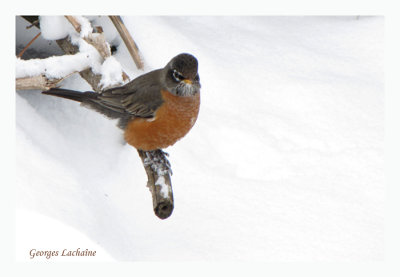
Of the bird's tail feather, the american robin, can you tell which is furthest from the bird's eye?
the bird's tail feather

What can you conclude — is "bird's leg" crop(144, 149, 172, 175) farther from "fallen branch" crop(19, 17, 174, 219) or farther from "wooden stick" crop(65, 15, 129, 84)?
"wooden stick" crop(65, 15, 129, 84)

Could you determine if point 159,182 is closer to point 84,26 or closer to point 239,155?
point 239,155

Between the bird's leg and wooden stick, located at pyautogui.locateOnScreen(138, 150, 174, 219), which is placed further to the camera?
the bird's leg

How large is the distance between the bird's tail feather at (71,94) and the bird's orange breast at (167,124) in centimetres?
41

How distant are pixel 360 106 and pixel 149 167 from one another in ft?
6.53

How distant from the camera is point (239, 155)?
4070mm

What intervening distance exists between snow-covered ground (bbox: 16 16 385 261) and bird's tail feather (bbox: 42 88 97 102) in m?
0.27

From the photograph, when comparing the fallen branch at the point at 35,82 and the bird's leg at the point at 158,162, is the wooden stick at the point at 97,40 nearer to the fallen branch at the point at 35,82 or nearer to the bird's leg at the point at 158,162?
the fallen branch at the point at 35,82

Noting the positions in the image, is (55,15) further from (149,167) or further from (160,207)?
(160,207)

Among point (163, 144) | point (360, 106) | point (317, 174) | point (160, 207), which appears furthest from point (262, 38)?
point (160, 207)

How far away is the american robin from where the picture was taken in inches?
138

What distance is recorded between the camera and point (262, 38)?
15.8 ft

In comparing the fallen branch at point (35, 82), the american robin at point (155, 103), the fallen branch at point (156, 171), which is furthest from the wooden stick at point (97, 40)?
the fallen branch at point (35, 82)

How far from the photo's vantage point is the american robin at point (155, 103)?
352 cm
